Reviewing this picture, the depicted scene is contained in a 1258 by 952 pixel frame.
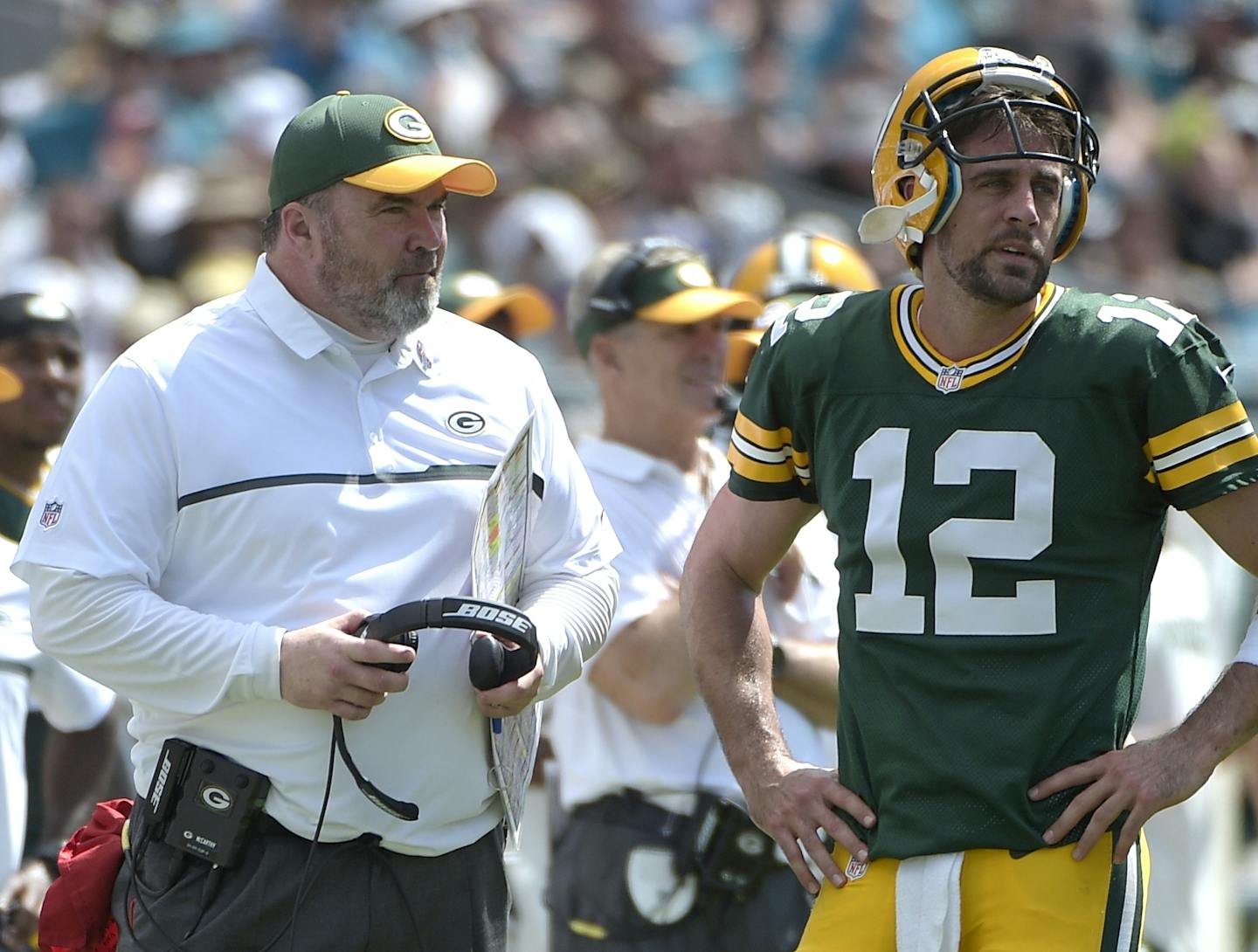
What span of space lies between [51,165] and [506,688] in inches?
363

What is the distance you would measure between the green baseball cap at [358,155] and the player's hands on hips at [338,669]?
84cm

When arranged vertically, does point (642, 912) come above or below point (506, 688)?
below

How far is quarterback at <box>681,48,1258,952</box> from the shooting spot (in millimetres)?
3316

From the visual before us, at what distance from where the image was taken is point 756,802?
361cm

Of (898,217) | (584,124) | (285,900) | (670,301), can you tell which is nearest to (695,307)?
(670,301)

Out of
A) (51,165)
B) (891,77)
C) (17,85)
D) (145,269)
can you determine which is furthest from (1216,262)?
(17,85)

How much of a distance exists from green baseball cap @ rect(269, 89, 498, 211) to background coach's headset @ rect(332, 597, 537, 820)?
0.81 meters

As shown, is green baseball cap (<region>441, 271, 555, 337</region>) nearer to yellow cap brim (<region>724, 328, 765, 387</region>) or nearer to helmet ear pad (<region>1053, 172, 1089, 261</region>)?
yellow cap brim (<region>724, 328, 765, 387</region>)

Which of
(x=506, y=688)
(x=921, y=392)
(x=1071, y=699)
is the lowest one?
(x=506, y=688)

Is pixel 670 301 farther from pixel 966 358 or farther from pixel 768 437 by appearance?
pixel 966 358

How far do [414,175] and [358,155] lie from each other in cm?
12

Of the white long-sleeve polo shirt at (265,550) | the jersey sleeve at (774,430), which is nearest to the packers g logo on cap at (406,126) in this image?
the white long-sleeve polo shirt at (265,550)

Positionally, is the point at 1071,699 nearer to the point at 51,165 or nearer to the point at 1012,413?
the point at 1012,413

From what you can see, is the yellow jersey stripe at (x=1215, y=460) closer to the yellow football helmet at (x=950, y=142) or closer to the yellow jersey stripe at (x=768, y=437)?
the yellow football helmet at (x=950, y=142)
